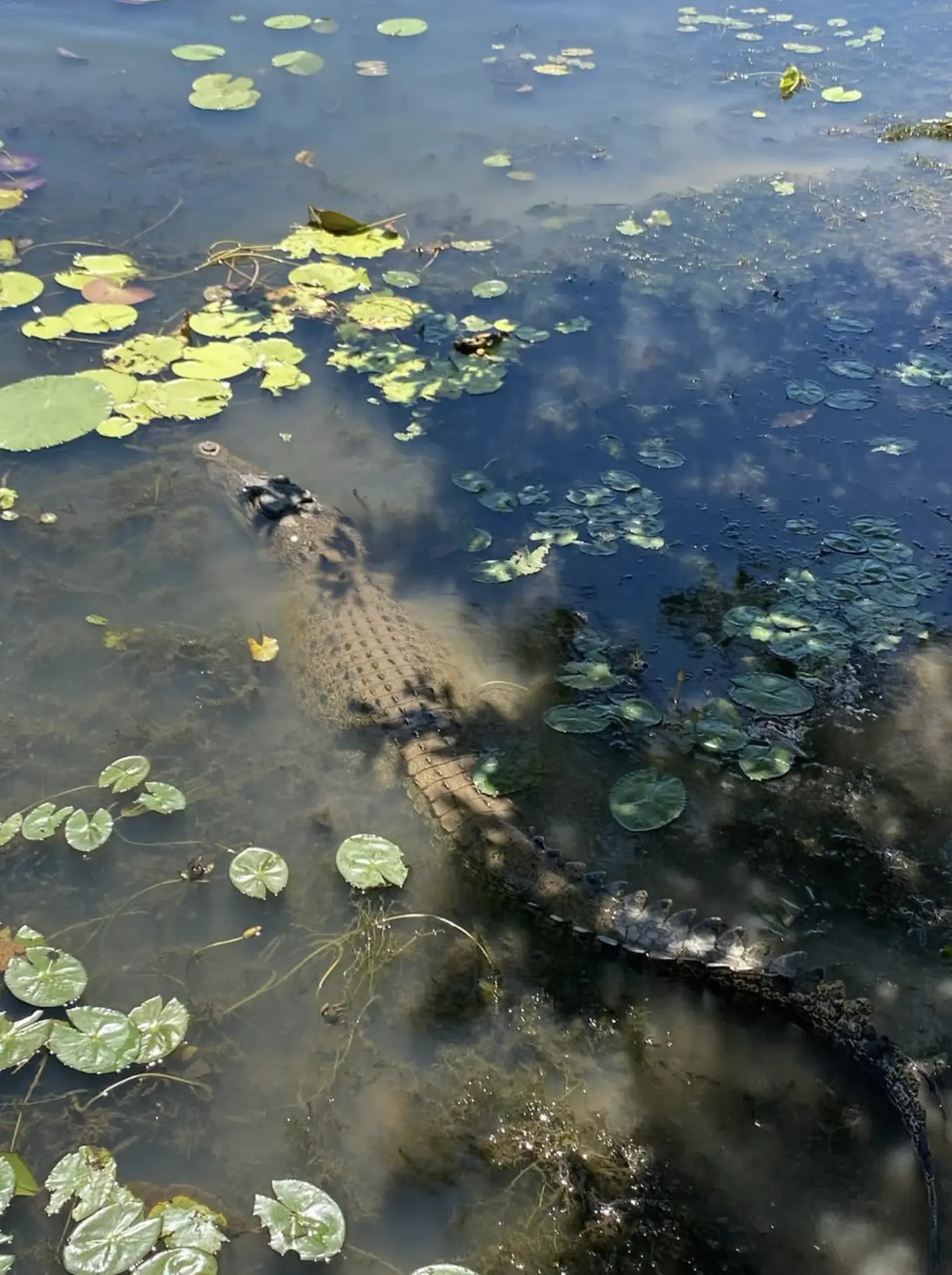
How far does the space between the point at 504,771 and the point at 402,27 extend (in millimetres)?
9165

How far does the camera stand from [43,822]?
3814 mm

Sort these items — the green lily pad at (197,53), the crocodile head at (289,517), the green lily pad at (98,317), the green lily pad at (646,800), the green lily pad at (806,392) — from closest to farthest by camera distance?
the green lily pad at (646,800) < the crocodile head at (289,517) < the green lily pad at (806,392) < the green lily pad at (98,317) < the green lily pad at (197,53)

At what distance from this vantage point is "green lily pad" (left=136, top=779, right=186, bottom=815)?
3.90 m

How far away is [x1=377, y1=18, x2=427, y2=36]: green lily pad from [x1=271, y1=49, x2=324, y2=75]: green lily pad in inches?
40.4

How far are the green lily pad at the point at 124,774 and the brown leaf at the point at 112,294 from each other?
12.6 feet

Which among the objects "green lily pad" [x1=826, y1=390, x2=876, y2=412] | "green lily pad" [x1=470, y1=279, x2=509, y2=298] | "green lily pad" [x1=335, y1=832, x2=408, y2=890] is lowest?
"green lily pad" [x1=335, y1=832, x2=408, y2=890]

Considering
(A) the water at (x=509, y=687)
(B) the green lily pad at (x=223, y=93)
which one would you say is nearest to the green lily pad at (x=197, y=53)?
(B) the green lily pad at (x=223, y=93)

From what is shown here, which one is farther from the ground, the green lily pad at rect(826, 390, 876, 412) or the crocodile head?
the green lily pad at rect(826, 390, 876, 412)

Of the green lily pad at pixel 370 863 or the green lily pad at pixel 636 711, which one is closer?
the green lily pad at pixel 370 863

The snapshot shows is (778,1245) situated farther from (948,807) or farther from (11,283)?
(11,283)

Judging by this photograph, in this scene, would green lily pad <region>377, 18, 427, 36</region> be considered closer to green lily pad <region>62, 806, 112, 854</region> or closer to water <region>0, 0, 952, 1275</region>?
water <region>0, 0, 952, 1275</region>

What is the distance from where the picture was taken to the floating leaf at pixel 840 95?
952 cm

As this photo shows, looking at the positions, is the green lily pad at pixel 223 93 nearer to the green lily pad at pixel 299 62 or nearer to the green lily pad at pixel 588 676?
the green lily pad at pixel 299 62

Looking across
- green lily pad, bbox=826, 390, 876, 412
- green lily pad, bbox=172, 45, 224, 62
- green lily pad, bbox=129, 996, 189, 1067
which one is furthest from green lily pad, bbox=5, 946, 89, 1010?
green lily pad, bbox=172, 45, 224, 62
